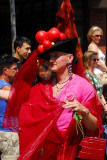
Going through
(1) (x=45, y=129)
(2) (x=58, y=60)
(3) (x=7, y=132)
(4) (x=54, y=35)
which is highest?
(4) (x=54, y=35)

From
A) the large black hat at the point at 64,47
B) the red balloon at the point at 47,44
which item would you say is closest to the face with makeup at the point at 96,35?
the large black hat at the point at 64,47

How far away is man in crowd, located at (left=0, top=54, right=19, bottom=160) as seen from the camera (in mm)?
3637

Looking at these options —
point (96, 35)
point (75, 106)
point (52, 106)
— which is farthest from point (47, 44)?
point (96, 35)

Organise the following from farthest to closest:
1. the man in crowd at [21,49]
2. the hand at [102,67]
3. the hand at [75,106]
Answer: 1. the hand at [102,67]
2. the man in crowd at [21,49]
3. the hand at [75,106]

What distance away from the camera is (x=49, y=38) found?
2873 mm

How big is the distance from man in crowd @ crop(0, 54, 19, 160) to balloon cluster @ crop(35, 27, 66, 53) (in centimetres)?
93

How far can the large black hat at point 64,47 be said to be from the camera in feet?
9.16

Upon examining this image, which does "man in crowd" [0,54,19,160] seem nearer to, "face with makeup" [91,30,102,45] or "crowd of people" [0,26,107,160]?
"crowd of people" [0,26,107,160]

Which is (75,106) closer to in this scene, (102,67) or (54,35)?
(54,35)

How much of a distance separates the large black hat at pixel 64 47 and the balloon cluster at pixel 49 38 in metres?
0.04

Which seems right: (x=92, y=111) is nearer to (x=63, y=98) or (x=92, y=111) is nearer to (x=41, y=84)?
A: (x=63, y=98)

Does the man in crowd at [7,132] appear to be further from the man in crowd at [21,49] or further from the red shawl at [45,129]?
the man in crowd at [21,49]

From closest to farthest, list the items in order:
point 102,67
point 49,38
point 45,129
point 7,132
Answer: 1. point 45,129
2. point 49,38
3. point 7,132
4. point 102,67

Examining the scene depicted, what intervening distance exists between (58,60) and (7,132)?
1354 mm
